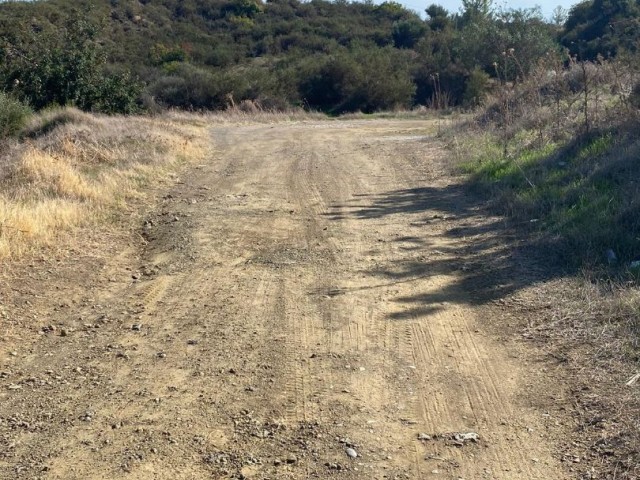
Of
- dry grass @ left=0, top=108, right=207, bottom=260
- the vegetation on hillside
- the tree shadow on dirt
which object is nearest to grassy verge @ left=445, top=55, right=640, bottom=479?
the tree shadow on dirt

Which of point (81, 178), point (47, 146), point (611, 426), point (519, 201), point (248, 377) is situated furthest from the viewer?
point (47, 146)

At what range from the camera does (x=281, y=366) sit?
5.23m

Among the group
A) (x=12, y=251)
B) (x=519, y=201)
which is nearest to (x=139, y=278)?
(x=12, y=251)

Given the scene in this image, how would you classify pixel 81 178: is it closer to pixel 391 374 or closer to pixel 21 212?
pixel 21 212

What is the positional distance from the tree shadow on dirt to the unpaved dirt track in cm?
4

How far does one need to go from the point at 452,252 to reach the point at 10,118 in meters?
14.3

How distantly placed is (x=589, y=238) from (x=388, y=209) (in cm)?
316

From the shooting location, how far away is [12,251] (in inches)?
289

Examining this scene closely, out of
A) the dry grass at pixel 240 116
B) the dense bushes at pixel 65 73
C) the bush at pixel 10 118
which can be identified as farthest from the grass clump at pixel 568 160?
the dense bushes at pixel 65 73

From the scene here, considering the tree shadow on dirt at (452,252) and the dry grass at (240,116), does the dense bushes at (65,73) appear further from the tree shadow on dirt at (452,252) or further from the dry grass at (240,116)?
the tree shadow on dirt at (452,252)

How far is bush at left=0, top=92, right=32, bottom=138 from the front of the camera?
18375 mm

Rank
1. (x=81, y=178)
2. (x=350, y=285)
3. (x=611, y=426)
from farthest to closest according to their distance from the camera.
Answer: (x=81, y=178)
(x=350, y=285)
(x=611, y=426)

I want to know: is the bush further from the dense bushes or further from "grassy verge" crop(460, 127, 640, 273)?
"grassy verge" crop(460, 127, 640, 273)

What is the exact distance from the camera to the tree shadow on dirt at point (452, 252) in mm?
6762
